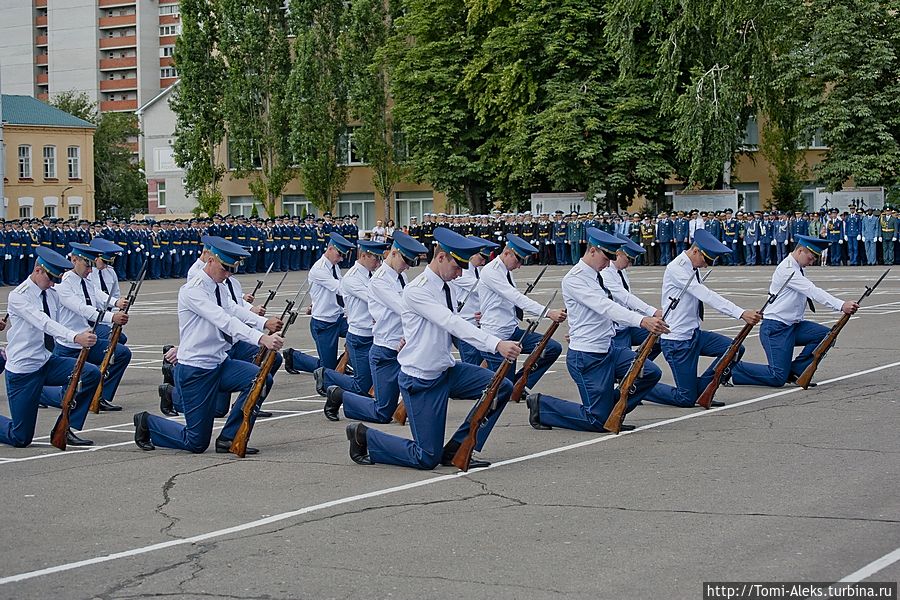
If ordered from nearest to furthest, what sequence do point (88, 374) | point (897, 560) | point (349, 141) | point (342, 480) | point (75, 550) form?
point (897, 560)
point (75, 550)
point (342, 480)
point (88, 374)
point (349, 141)

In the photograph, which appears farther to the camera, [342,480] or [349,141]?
[349,141]

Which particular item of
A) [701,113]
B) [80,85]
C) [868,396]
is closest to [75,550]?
[868,396]

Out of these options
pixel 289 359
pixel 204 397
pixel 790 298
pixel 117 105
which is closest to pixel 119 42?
pixel 117 105

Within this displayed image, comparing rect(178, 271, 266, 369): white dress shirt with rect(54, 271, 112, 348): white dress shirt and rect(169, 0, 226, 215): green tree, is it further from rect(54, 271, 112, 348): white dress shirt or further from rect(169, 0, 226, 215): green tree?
rect(169, 0, 226, 215): green tree

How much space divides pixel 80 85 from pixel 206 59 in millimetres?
64070

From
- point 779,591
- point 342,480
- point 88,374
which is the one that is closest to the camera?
point 779,591

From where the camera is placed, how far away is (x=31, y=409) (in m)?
12.5

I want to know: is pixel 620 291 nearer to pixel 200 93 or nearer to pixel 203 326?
pixel 203 326

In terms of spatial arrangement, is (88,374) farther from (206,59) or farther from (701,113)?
(206,59)

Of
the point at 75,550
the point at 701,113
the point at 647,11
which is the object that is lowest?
the point at 75,550

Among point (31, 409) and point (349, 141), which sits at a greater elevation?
point (349, 141)

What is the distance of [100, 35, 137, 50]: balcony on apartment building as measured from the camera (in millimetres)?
125938

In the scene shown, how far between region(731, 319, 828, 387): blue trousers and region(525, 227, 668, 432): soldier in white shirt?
10.9ft

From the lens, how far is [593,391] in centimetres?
1296
